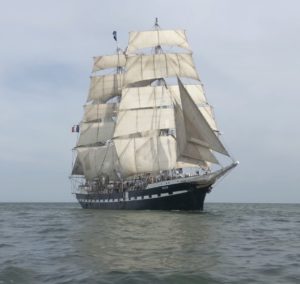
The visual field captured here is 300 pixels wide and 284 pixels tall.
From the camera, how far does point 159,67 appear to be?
74375mm

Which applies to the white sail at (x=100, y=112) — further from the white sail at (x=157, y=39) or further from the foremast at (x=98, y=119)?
the white sail at (x=157, y=39)

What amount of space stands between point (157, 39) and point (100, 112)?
19.3m

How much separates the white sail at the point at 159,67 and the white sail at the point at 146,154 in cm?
915

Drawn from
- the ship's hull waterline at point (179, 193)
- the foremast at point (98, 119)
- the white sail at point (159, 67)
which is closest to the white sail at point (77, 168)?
the foremast at point (98, 119)

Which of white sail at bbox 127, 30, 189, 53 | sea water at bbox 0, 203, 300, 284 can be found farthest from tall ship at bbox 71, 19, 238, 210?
sea water at bbox 0, 203, 300, 284

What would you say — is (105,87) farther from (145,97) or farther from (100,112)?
(145,97)

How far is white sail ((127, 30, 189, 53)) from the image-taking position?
76562 mm

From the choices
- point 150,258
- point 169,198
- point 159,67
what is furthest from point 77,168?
point 150,258

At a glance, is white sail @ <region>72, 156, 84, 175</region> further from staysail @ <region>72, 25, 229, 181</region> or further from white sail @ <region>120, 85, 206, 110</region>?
white sail @ <region>120, 85, 206, 110</region>

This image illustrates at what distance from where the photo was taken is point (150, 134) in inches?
2867

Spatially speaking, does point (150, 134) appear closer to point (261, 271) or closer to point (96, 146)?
point (96, 146)

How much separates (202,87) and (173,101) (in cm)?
857

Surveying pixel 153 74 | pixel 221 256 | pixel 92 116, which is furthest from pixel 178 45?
pixel 221 256

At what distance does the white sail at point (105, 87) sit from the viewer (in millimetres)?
91438
